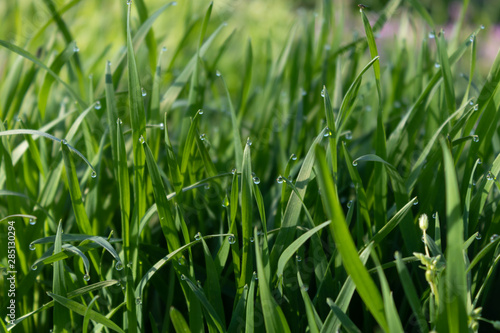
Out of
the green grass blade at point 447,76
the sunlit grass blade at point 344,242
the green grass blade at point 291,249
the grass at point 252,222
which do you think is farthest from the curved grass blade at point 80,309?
the green grass blade at point 447,76

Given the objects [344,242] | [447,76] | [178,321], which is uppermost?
[447,76]

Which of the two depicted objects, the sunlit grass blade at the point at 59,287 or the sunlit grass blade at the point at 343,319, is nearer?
the sunlit grass blade at the point at 343,319

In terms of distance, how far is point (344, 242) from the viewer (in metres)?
0.54

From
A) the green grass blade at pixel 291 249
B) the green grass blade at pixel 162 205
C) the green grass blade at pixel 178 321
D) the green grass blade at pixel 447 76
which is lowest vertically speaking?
the green grass blade at pixel 178 321

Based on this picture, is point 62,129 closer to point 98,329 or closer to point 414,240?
point 98,329

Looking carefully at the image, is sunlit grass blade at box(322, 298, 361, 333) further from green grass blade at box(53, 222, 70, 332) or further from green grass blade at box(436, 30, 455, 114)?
green grass blade at box(436, 30, 455, 114)

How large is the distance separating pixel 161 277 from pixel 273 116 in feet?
2.03

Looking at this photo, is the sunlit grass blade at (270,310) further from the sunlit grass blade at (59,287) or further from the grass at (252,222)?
the sunlit grass blade at (59,287)

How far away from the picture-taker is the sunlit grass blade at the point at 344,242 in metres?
0.52

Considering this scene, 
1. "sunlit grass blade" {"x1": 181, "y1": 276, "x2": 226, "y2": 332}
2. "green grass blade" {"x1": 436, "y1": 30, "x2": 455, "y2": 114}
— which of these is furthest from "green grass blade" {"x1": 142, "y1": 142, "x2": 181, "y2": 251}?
"green grass blade" {"x1": 436, "y1": 30, "x2": 455, "y2": 114}

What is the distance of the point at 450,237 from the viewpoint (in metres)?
0.52

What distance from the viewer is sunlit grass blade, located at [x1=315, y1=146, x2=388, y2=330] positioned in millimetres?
521

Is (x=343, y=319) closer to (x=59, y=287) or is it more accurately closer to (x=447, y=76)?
(x=59, y=287)

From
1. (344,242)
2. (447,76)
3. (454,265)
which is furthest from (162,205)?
(447,76)
